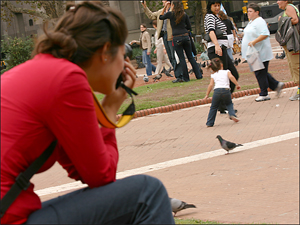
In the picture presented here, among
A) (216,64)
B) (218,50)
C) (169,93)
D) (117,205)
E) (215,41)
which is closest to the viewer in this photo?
(117,205)

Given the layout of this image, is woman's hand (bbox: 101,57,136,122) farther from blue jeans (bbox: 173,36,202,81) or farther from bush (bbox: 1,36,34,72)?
bush (bbox: 1,36,34,72)

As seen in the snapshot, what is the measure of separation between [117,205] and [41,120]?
548 millimetres

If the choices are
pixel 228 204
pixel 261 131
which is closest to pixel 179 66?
pixel 261 131

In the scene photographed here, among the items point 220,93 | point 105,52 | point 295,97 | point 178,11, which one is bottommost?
point 295,97

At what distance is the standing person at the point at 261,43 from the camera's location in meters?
9.58

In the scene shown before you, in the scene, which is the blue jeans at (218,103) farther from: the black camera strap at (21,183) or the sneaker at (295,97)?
the black camera strap at (21,183)

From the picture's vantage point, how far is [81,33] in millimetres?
2197

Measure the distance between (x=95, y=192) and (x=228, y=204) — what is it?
224cm

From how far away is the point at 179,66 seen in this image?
1400 centimetres

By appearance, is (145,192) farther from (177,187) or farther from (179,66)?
(179,66)

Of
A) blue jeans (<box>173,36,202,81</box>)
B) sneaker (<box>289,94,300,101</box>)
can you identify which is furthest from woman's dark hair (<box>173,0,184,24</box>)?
sneaker (<box>289,94,300,101</box>)

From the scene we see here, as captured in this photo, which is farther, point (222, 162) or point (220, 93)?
point (220, 93)

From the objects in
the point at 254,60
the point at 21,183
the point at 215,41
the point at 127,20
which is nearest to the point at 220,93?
the point at 215,41

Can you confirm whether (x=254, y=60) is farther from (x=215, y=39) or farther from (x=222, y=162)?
(x=222, y=162)
